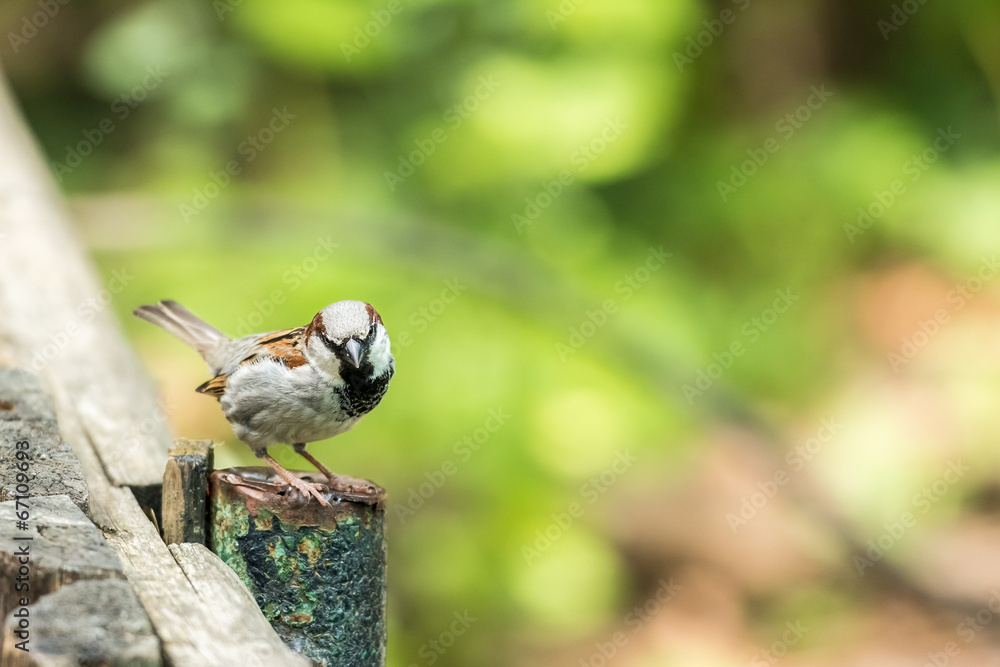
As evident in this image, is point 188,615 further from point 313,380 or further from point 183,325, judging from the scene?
point 183,325

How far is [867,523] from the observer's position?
4566mm

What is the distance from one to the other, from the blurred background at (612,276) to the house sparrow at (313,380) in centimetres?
191

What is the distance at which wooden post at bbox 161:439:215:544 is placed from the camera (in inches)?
63.1

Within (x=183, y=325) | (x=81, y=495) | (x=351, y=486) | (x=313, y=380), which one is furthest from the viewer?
(x=183, y=325)

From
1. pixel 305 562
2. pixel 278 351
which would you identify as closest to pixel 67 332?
pixel 278 351

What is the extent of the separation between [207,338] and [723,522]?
11.6 ft

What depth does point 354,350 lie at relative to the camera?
1.94 meters

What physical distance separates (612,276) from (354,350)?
287 centimetres

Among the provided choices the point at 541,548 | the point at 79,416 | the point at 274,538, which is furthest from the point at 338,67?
the point at 274,538

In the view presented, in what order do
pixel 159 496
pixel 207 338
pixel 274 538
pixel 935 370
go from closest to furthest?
pixel 274 538 < pixel 159 496 < pixel 207 338 < pixel 935 370

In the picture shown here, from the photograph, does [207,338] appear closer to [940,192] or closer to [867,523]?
[867,523]

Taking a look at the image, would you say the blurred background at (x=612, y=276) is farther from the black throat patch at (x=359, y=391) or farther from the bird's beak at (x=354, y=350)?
the bird's beak at (x=354, y=350)

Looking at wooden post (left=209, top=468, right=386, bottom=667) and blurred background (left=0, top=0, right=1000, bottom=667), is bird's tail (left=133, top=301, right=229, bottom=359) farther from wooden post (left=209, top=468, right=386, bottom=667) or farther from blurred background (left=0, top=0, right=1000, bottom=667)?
blurred background (left=0, top=0, right=1000, bottom=667)

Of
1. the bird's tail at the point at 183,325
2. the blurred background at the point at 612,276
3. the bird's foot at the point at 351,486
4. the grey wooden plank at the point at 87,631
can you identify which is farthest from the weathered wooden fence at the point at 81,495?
the blurred background at the point at 612,276
